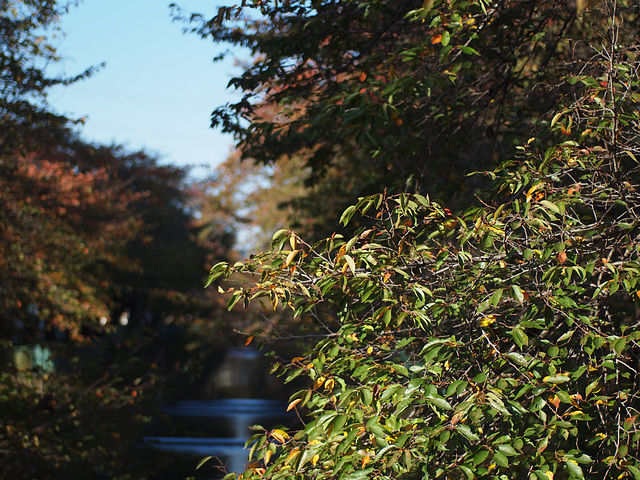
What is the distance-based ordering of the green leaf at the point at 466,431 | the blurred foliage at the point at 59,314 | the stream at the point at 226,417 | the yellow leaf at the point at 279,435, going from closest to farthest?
the green leaf at the point at 466,431
the yellow leaf at the point at 279,435
the blurred foliage at the point at 59,314
the stream at the point at 226,417

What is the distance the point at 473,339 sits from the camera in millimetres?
2980

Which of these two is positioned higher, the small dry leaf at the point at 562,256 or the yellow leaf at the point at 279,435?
the small dry leaf at the point at 562,256

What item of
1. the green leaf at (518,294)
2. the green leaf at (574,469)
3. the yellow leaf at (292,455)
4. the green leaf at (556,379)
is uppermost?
the green leaf at (518,294)

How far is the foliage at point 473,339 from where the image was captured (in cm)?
257

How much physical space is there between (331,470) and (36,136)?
674 cm

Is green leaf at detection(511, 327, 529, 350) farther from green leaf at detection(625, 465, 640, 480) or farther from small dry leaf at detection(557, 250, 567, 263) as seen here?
green leaf at detection(625, 465, 640, 480)

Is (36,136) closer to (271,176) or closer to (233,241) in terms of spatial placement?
(271,176)

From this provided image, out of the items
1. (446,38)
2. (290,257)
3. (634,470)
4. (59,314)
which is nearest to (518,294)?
(634,470)

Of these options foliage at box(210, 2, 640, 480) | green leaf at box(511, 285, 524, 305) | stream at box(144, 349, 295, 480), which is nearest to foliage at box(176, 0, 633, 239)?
foliage at box(210, 2, 640, 480)

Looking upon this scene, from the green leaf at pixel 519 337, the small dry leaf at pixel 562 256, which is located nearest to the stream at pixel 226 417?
the green leaf at pixel 519 337

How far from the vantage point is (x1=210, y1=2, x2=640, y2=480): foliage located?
2568 millimetres

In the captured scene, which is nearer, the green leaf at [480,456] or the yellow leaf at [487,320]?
the green leaf at [480,456]

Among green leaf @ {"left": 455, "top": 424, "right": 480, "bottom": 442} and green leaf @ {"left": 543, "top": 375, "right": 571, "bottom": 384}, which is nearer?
green leaf @ {"left": 455, "top": 424, "right": 480, "bottom": 442}

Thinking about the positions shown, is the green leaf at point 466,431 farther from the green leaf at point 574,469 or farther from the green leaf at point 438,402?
the green leaf at point 574,469
